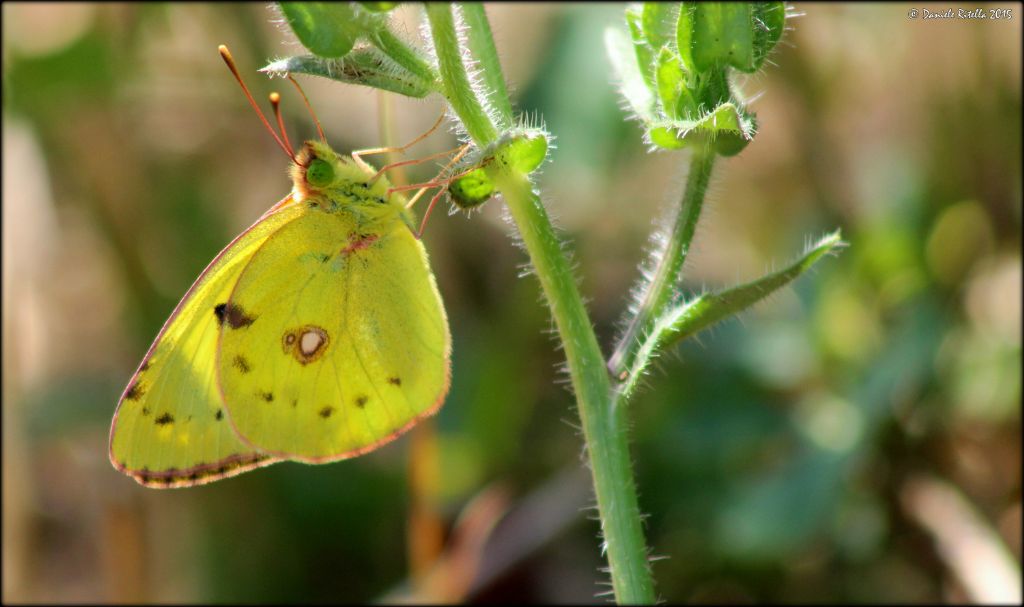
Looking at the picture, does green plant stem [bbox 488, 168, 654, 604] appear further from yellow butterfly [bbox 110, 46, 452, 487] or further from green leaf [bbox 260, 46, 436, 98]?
yellow butterfly [bbox 110, 46, 452, 487]

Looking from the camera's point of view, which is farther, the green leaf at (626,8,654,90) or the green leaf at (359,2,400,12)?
the green leaf at (626,8,654,90)

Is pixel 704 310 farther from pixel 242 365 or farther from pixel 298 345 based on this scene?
pixel 242 365

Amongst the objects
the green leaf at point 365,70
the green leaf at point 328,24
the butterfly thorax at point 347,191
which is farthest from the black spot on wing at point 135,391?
the green leaf at point 328,24

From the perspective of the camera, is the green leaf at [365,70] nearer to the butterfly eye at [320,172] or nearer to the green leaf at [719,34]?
the green leaf at [719,34]

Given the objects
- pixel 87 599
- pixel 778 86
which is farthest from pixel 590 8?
pixel 87 599

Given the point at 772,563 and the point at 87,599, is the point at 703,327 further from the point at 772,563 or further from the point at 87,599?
the point at 87,599

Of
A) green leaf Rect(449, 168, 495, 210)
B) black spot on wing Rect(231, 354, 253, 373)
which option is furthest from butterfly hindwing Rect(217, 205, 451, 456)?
green leaf Rect(449, 168, 495, 210)

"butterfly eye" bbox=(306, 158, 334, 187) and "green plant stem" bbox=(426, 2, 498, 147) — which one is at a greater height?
"butterfly eye" bbox=(306, 158, 334, 187)
